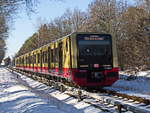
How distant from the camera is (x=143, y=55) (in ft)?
92.3

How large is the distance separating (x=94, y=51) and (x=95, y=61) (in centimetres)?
54

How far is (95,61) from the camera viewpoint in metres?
16.0

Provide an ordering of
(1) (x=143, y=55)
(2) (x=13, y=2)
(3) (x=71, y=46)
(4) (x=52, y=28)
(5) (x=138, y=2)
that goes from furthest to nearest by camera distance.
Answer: (4) (x=52, y=28) → (5) (x=138, y=2) → (1) (x=143, y=55) → (3) (x=71, y=46) → (2) (x=13, y=2)

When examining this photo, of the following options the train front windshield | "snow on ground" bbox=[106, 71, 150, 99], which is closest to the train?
the train front windshield

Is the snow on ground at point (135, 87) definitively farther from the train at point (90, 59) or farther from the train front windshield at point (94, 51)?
the train front windshield at point (94, 51)

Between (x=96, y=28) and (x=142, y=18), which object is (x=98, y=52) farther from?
(x=96, y=28)

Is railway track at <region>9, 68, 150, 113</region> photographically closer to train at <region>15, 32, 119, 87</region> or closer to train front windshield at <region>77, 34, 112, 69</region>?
train at <region>15, 32, 119, 87</region>

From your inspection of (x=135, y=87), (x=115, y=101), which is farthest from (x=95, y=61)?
(x=115, y=101)

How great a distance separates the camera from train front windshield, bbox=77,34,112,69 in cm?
Result: 1595

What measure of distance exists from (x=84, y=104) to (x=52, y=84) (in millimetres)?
10130

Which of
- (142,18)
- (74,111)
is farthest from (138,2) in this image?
(74,111)

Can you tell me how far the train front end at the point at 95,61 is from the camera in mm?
15766

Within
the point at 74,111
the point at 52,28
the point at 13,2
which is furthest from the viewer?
A: the point at 52,28

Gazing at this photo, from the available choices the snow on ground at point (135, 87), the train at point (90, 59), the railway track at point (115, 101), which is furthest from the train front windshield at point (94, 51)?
the snow on ground at point (135, 87)
